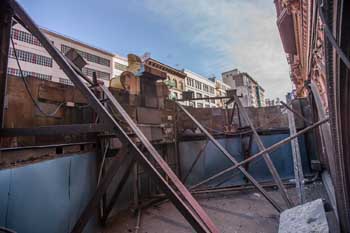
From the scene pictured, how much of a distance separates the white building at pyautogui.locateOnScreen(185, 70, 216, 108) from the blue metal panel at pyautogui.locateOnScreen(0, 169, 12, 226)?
93.9 feet

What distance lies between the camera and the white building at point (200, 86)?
31.2 metres

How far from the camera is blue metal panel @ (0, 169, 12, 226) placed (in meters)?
1.75

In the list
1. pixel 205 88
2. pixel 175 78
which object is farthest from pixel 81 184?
pixel 205 88

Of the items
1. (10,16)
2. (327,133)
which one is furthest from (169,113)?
(10,16)

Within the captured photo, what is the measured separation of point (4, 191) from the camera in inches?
70.5

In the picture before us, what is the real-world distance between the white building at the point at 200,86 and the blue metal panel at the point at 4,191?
28.6m

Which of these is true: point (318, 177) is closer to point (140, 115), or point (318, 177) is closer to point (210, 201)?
point (210, 201)

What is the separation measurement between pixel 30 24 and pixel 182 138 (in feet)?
15.4

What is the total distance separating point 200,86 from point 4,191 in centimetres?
3352

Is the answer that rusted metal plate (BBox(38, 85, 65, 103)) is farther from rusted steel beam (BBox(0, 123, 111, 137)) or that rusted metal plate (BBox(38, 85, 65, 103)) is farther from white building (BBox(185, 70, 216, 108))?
white building (BBox(185, 70, 216, 108))

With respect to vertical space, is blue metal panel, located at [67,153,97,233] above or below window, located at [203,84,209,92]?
below

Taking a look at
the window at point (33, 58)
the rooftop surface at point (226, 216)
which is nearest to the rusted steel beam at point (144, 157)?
the rooftop surface at point (226, 216)

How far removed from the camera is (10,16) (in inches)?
82.7

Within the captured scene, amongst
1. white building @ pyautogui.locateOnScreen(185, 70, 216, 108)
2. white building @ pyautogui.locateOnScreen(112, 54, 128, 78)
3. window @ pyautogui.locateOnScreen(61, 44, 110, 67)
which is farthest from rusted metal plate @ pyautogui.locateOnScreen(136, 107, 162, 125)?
white building @ pyautogui.locateOnScreen(185, 70, 216, 108)
